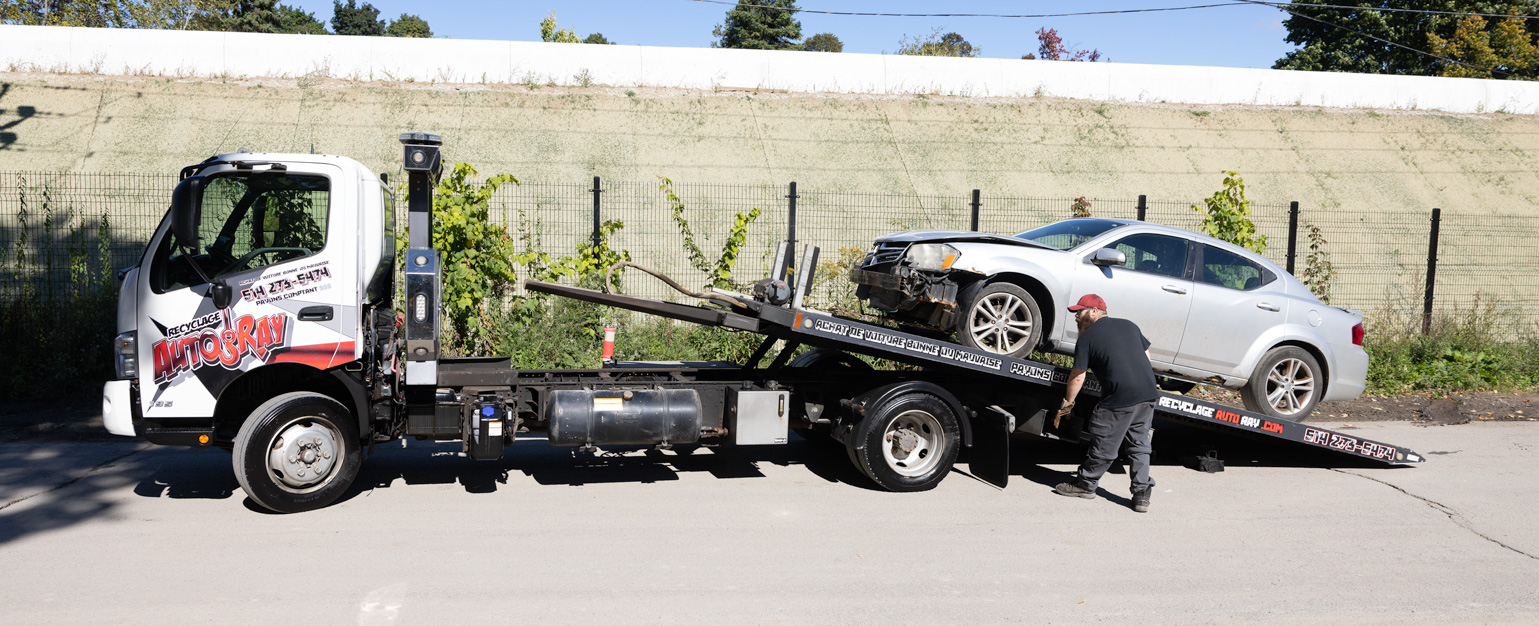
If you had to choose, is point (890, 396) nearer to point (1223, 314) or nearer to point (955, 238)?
point (955, 238)

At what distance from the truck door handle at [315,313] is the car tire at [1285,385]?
758 cm

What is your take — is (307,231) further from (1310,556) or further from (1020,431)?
(1310,556)

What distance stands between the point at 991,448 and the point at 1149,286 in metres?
2.07

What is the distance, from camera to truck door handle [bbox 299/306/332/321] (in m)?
6.27

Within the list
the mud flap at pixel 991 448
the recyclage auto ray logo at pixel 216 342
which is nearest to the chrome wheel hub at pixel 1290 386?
the mud flap at pixel 991 448

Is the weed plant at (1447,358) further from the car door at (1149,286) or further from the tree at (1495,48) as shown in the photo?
the tree at (1495,48)

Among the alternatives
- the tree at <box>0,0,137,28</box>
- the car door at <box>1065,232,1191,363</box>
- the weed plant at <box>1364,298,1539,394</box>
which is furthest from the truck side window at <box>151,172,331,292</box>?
the tree at <box>0,0,137,28</box>

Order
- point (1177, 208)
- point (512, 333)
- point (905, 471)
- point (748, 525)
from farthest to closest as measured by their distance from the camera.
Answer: point (1177, 208), point (512, 333), point (905, 471), point (748, 525)

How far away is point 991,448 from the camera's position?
7.71 meters

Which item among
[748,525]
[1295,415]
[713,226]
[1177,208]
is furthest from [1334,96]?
[748,525]

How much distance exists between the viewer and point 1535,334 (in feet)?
49.2

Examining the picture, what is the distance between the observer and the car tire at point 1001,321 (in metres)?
7.85

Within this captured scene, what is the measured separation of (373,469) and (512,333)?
3.86m

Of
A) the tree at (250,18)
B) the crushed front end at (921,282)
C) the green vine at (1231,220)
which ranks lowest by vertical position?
the crushed front end at (921,282)
